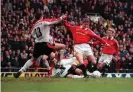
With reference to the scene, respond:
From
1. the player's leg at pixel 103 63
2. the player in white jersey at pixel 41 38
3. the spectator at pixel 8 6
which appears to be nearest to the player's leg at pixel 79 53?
the player in white jersey at pixel 41 38

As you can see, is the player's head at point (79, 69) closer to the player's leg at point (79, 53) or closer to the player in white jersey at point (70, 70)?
the player in white jersey at point (70, 70)

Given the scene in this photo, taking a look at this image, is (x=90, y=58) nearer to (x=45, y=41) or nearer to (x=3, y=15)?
(x=45, y=41)

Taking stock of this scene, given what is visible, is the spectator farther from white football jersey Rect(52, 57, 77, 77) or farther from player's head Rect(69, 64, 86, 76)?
player's head Rect(69, 64, 86, 76)

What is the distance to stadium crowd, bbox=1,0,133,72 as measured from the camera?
68.2ft

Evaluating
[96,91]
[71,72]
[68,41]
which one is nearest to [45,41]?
[71,72]

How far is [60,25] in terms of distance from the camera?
24.2 metres

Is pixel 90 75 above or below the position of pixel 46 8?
below

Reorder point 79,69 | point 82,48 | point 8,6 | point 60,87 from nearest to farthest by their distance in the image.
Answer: point 60,87, point 79,69, point 82,48, point 8,6

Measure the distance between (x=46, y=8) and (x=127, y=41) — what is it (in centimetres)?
497

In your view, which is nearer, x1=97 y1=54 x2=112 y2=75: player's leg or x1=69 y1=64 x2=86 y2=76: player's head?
x1=69 y1=64 x2=86 y2=76: player's head

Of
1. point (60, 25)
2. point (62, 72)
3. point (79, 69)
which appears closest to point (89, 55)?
point (79, 69)

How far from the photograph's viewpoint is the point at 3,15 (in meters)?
23.4

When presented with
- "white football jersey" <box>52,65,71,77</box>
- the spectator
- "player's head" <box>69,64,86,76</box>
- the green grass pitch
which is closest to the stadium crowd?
the spectator

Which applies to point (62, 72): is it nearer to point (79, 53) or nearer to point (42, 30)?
point (79, 53)
